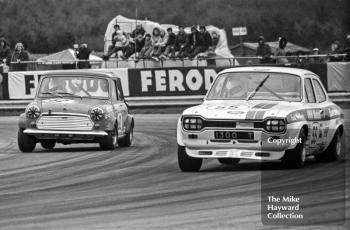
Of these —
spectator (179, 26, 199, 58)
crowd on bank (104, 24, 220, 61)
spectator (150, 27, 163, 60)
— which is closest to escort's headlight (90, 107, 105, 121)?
crowd on bank (104, 24, 220, 61)

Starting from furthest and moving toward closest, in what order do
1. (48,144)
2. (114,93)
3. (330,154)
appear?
(114,93)
(48,144)
(330,154)

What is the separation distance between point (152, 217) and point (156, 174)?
157 inches

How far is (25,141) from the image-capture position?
55.4ft

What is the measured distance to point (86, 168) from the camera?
13.8m

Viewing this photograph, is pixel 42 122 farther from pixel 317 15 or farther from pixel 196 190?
pixel 317 15

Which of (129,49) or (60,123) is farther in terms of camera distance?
(129,49)

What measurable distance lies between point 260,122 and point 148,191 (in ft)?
6.73

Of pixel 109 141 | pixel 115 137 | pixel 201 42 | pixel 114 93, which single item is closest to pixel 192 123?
pixel 109 141

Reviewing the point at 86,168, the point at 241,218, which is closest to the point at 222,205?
the point at 241,218

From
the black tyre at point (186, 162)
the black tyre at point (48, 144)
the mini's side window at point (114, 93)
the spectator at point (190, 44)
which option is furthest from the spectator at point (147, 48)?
the black tyre at point (186, 162)

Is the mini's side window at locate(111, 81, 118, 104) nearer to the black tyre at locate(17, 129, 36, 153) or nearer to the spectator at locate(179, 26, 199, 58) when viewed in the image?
the black tyre at locate(17, 129, 36, 153)

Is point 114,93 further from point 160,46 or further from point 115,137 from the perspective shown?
point 160,46

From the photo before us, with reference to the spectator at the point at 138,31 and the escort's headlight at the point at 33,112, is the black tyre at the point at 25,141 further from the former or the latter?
the spectator at the point at 138,31

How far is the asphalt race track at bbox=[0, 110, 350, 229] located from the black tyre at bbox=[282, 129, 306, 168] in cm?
15
